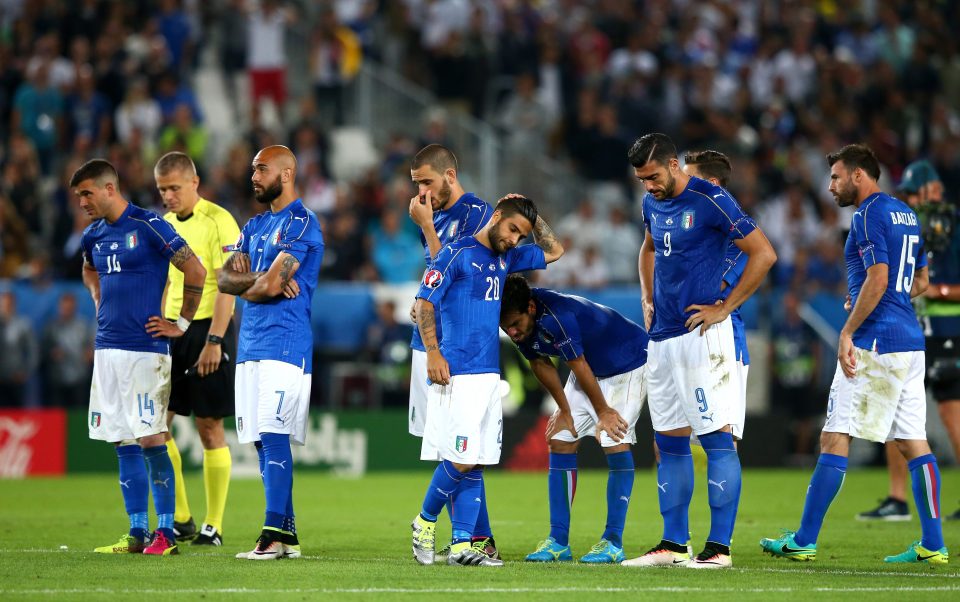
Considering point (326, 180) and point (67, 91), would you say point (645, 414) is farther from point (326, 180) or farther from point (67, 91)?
point (67, 91)

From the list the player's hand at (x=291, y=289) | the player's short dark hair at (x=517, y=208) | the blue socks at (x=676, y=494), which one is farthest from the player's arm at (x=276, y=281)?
the blue socks at (x=676, y=494)

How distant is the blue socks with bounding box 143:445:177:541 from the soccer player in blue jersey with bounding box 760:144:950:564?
4311 mm

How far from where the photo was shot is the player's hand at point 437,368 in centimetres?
865

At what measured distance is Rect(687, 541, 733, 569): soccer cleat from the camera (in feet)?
28.2

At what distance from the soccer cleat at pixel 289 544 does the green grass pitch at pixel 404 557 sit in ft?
0.25

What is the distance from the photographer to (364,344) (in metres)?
19.1

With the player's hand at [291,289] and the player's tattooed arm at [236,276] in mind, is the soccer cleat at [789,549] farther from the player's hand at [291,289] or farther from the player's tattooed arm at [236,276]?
the player's tattooed arm at [236,276]

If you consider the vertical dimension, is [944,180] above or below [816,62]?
below

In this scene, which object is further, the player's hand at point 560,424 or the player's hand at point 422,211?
the player's hand at point 560,424

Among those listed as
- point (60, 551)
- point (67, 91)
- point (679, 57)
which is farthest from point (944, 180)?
point (60, 551)

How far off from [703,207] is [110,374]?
4.28 m

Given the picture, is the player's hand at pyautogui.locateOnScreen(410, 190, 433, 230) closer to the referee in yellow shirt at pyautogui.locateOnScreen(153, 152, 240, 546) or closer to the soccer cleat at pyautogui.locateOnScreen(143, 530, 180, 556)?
the referee in yellow shirt at pyautogui.locateOnScreen(153, 152, 240, 546)

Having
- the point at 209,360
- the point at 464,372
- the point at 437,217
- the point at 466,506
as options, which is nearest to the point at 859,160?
the point at 437,217

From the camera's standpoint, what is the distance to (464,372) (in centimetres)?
873
